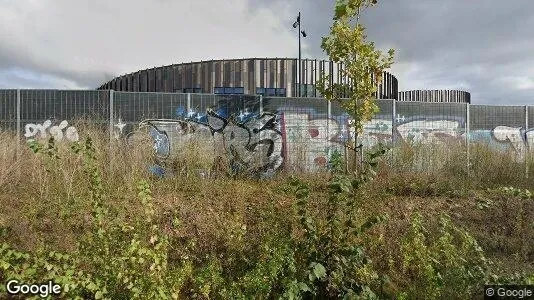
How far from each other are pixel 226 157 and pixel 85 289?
5.95 meters

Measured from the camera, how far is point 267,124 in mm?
11852

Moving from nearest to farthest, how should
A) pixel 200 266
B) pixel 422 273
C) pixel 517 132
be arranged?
pixel 422 273
pixel 200 266
pixel 517 132

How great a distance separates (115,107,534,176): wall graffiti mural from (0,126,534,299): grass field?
166 cm

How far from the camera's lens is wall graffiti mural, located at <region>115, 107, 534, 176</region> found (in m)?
9.74

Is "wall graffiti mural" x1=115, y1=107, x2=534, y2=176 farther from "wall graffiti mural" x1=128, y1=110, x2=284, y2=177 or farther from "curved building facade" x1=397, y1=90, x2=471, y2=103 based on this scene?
"curved building facade" x1=397, y1=90, x2=471, y2=103

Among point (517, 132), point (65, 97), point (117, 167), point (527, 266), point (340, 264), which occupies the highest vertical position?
point (65, 97)

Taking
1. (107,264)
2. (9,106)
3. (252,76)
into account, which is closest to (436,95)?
(252,76)

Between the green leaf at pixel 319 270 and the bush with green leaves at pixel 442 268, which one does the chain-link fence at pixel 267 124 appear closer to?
the bush with green leaves at pixel 442 268

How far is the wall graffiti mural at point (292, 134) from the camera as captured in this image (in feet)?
32.0

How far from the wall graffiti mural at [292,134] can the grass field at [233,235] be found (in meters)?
1.66

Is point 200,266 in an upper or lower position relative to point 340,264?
lower

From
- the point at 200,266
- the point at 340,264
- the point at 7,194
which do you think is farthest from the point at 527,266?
the point at 7,194

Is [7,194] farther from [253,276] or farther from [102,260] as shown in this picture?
[253,276]

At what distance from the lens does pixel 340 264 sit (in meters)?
3.53
